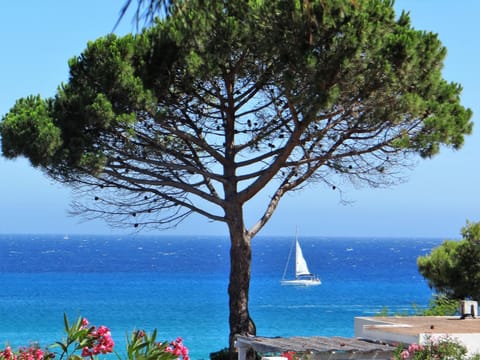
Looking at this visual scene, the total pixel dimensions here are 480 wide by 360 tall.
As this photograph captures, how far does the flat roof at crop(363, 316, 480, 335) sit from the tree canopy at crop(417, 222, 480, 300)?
17.4 feet

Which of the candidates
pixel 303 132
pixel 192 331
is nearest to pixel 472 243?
pixel 303 132

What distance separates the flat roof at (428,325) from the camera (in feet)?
37.7

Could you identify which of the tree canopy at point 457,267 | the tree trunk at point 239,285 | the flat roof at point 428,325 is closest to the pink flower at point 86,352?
the flat roof at point 428,325

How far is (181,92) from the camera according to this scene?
14.2 m

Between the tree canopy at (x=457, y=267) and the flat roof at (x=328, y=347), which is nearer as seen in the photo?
the flat roof at (x=328, y=347)

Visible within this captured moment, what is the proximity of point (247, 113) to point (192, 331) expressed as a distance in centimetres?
2425

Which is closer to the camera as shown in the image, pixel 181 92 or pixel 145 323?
pixel 181 92

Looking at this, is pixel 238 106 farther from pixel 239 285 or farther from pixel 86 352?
pixel 86 352

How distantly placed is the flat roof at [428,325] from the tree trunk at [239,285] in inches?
92.0

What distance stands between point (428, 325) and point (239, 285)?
10.9 feet

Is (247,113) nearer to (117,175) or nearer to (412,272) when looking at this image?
(117,175)

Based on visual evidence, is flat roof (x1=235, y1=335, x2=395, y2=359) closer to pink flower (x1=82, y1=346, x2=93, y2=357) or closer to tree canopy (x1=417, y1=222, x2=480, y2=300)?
pink flower (x1=82, y1=346, x2=93, y2=357)

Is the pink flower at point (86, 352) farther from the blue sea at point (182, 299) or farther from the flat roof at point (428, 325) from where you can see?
the blue sea at point (182, 299)

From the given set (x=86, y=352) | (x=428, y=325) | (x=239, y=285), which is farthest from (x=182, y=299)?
(x=86, y=352)
